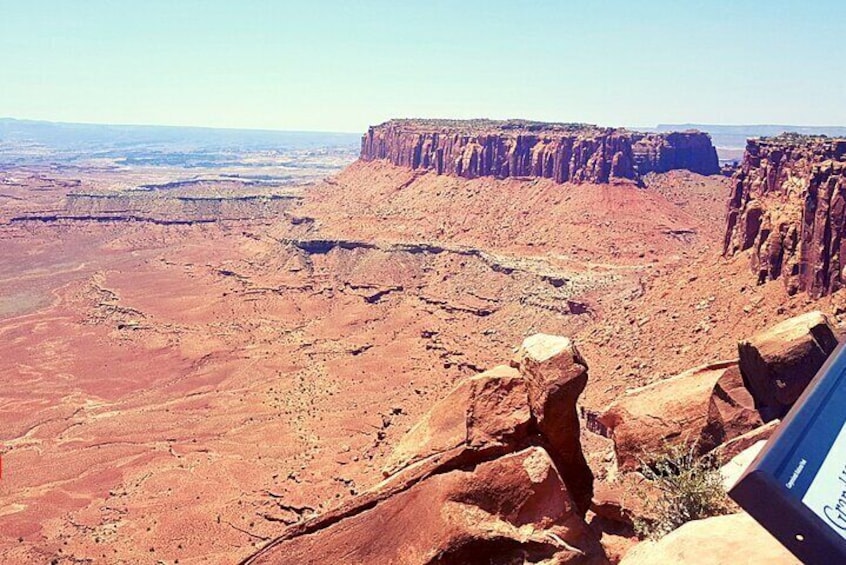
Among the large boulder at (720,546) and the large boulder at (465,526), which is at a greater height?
the large boulder at (720,546)

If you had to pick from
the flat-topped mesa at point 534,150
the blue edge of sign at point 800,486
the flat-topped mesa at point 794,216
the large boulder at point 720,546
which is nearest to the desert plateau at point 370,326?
the flat-topped mesa at point 794,216

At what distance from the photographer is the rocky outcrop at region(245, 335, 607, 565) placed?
10.5 m

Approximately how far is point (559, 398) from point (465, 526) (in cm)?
325

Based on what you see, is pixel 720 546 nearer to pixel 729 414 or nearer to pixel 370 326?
pixel 729 414

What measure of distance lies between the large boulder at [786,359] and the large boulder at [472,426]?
20.6 ft

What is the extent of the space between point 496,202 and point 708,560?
81997 mm

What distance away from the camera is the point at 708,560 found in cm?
639

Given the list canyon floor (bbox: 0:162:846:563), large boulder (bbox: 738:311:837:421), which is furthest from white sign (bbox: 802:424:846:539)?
large boulder (bbox: 738:311:837:421)

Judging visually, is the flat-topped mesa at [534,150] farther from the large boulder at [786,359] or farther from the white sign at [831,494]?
the white sign at [831,494]

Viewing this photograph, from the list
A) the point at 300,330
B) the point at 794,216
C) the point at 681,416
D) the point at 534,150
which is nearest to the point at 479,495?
the point at 681,416

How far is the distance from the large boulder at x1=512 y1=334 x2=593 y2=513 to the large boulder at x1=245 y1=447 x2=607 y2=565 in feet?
4.21

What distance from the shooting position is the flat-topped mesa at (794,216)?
1135 inches

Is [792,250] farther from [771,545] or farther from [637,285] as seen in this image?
[771,545]

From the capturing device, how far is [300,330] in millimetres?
61625
